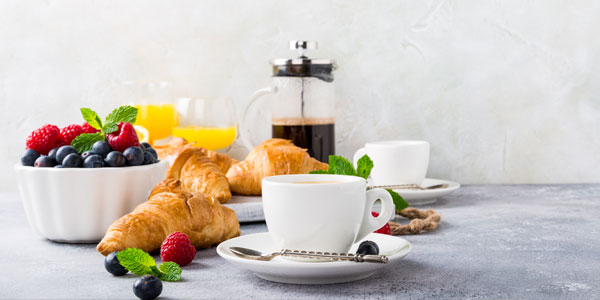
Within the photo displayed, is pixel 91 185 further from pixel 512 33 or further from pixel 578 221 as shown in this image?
pixel 512 33

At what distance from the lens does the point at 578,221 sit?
1.31m

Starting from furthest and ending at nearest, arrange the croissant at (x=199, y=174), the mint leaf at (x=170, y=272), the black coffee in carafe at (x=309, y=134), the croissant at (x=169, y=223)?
the black coffee in carafe at (x=309, y=134)
the croissant at (x=199, y=174)
the croissant at (x=169, y=223)
the mint leaf at (x=170, y=272)

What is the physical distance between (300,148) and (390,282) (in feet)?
2.51

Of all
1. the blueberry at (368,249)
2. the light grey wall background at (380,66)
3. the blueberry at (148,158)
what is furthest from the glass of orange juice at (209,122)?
the blueberry at (368,249)

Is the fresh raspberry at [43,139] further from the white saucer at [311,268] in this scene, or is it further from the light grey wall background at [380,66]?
the light grey wall background at [380,66]

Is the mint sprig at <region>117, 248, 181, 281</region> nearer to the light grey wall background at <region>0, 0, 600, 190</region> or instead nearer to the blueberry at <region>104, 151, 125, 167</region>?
the blueberry at <region>104, 151, 125, 167</region>

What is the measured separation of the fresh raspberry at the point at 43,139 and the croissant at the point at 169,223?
0.20 m

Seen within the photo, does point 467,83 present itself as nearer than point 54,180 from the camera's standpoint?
No

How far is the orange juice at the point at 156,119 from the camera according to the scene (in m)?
1.77

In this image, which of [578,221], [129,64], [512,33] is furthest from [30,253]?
[512,33]

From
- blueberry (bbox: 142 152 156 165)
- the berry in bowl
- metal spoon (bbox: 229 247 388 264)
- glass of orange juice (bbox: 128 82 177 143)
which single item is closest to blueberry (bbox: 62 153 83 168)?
the berry in bowl

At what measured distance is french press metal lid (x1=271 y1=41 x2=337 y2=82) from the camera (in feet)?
5.51

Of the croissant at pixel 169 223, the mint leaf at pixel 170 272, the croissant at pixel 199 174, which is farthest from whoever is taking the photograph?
the croissant at pixel 199 174

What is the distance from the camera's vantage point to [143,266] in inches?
34.6
